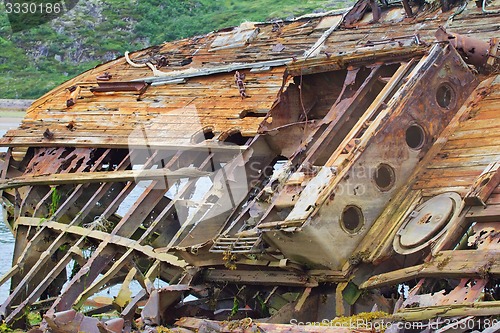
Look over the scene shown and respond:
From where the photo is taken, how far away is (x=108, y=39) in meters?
57.0

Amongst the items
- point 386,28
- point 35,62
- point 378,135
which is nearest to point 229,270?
point 378,135

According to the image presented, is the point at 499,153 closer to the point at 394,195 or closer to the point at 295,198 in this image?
the point at 394,195

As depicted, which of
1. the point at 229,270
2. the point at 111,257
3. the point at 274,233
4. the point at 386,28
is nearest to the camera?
the point at 274,233

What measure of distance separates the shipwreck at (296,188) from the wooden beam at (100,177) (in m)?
0.03

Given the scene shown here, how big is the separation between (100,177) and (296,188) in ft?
16.7

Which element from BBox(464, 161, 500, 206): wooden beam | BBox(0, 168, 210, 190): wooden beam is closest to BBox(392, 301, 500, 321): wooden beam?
BBox(464, 161, 500, 206): wooden beam

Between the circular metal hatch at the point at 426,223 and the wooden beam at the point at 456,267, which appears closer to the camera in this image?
the wooden beam at the point at 456,267

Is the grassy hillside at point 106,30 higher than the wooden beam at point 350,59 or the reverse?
the reverse

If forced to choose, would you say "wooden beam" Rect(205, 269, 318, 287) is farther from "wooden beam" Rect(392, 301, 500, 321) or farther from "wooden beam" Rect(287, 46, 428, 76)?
"wooden beam" Rect(287, 46, 428, 76)

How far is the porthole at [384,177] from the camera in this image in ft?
42.3

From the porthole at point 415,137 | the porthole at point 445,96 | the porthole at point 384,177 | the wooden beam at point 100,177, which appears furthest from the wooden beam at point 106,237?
the porthole at point 445,96

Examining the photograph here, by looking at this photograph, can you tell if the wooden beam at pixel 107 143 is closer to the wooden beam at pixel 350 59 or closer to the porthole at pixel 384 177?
the wooden beam at pixel 350 59

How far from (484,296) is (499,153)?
2.63 meters

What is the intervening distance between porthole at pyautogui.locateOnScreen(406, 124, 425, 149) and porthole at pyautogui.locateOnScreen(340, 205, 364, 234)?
1.16m
